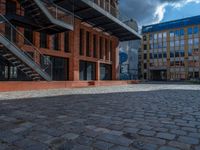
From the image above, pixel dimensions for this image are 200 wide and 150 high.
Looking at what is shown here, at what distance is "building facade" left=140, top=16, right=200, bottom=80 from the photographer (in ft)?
166

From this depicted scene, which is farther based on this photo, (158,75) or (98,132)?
(158,75)

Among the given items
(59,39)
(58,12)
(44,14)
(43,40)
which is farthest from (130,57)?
(44,14)

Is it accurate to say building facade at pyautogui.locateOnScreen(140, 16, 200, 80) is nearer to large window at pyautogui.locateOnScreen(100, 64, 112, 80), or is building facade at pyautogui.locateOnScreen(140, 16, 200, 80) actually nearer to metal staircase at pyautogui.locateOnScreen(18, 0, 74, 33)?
large window at pyautogui.locateOnScreen(100, 64, 112, 80)

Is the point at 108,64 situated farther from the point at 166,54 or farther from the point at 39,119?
→ the point at 166,54

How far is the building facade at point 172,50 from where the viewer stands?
5062cm

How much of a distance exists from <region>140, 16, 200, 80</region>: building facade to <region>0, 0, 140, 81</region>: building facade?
1195 inches

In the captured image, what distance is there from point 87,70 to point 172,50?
127 ft

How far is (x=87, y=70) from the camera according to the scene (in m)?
22.5

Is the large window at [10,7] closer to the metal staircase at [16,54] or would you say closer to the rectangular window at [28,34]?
the rectangular window at [28,34]

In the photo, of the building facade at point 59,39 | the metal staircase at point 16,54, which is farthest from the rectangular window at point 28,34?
the metal staircase at point 16,54

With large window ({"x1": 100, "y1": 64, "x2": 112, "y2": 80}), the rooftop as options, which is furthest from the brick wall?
the rooftop

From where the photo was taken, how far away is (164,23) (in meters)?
54.8

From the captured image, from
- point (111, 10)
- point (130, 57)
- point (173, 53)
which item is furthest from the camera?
point (173, 53)

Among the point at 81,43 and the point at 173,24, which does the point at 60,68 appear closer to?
the point at 81,43
